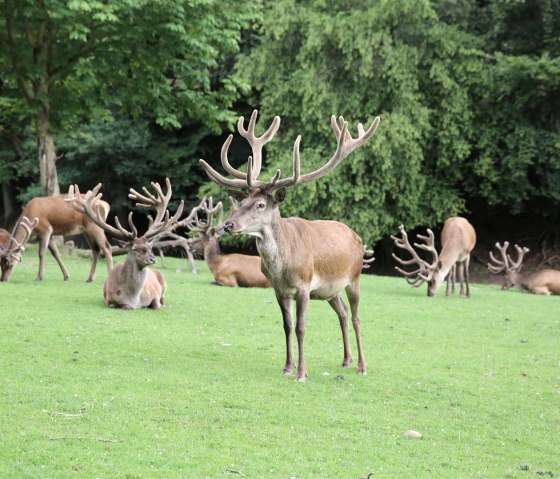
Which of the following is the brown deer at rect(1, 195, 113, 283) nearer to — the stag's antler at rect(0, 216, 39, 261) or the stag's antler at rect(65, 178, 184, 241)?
the stag's antler at rect(0, 216, 39, 261)

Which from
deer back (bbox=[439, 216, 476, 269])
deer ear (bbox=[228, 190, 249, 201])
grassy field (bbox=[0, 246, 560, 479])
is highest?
deer ear (bbox=[228, 190, 249, 201])

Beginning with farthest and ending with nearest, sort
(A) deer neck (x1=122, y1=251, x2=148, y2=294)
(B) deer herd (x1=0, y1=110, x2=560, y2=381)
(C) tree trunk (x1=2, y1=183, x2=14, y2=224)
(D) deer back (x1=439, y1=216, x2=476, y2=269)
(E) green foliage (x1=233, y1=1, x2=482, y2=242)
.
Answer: (C) tree trunk (x1=2, y1=183, x2=14, y2=224) → (E) green foliage (x1=233, y1=1, x2=482, y2=242) → (D) deer back (x1=439, y1=216, x2=476, y2=269) → (A) deer neck (x1=122, y1=251, x2=148, y2=294) → (B) deer herd (x1=0, y1=110, x2=560, y2=381)

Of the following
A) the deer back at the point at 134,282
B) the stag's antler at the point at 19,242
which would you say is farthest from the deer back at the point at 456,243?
the stag's antler at the point at 19,242

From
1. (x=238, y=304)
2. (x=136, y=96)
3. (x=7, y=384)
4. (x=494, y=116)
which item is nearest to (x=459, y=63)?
(x=494, y=116)

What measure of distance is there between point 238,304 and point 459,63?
1592cm

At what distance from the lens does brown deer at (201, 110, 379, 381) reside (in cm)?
744

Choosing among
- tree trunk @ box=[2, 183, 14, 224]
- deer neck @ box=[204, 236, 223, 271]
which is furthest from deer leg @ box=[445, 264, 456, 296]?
tree trunk @ box=[2, 183, 14, 224]

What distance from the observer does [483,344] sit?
1049 cm

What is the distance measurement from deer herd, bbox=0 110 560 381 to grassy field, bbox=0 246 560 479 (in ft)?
1.55

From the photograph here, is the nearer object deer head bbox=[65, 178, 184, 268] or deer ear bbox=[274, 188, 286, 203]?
deer ear bbox=[274, 188, 286, 203]

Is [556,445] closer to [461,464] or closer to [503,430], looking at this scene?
[503,430]

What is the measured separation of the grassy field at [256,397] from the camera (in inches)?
206

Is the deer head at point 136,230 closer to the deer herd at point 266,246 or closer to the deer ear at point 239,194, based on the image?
the deer herd at point 266,246

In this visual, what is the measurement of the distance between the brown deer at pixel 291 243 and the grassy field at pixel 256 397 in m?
0.66
